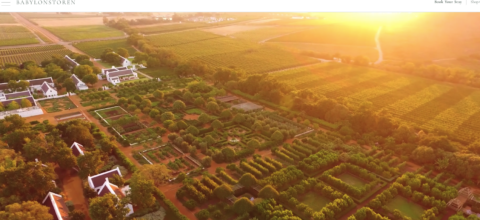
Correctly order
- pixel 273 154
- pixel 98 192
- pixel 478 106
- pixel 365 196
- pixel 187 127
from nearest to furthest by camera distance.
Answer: pixel 98 192 < pixel 365 196 < pixel 273 154 < pixel 187 127 < pixel 478 106

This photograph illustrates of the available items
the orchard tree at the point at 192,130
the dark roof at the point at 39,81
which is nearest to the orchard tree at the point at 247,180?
the orchard tree at the point at 192,130

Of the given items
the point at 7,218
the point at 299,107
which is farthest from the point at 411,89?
the point at 7,218

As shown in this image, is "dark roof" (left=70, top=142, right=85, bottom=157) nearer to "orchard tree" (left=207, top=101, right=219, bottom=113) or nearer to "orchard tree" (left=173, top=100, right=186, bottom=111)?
"orchard tree" (left=173, top=100, right=186, bottom=111)

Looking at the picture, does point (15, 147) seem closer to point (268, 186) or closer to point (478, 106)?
point (268, 186)

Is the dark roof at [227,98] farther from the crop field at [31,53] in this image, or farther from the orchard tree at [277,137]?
the crop field at [31,53]

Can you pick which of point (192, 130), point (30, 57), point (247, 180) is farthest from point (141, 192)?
point (30, 57)
